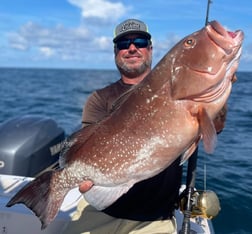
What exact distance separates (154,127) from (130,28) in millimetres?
1650

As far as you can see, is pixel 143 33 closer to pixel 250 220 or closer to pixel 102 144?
pixel 102 144

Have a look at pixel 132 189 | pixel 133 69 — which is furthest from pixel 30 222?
pixel 133 69

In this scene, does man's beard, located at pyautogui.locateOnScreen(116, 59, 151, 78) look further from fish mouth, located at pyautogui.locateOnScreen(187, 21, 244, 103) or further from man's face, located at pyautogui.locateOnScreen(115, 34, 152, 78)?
fish mouth, located at pyautogui.locateOnScreen(187, 21, 244, 103)

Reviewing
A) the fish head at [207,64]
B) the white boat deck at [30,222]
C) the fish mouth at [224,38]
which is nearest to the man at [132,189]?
the white boat deck at [30,222]

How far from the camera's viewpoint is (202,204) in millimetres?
3900

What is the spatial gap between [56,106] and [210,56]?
793 inches

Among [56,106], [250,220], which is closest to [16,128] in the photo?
[250,220]

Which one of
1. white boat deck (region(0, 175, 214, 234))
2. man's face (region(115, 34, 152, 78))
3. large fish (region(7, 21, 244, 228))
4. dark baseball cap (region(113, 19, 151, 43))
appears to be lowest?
white boat deck (region(0, 175, 214, 234))

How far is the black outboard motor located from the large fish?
2783 mm

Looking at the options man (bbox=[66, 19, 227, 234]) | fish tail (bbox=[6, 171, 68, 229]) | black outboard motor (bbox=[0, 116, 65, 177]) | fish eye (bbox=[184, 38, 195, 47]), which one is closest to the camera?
fish eye (bbox=[184, 38, 195, 47])

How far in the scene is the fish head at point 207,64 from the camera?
255 centimetres

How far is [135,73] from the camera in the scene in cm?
411

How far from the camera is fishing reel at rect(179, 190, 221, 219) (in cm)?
390

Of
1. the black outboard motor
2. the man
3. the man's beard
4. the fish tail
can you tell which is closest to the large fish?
the fish tail
